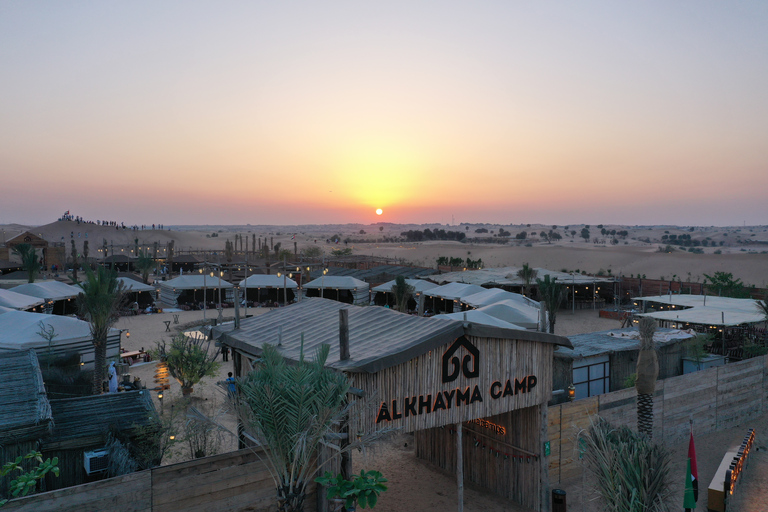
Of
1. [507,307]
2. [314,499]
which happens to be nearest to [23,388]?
[314,499]

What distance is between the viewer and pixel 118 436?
28.4ft

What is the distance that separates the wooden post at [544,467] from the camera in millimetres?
10141

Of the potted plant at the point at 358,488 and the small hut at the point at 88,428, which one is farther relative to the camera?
the small hut at the point at 88,428

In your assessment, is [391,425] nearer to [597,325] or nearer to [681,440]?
[681,440]

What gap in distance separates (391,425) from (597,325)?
80.2ft

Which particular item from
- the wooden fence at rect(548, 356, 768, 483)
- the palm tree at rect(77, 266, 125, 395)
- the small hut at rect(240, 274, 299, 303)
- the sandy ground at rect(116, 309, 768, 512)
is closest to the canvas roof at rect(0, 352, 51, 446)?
the sandy ground at rect(116, 309, 768, 512)

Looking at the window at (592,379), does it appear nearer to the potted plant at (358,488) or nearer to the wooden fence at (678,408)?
the wooden fence at (678,408)

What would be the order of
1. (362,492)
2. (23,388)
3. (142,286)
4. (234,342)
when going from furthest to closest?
(142,286), (234,342), (23,388), (362,492)

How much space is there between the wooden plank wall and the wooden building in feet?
0.07

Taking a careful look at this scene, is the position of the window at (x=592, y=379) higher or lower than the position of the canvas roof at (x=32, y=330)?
lower

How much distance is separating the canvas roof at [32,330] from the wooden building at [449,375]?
8.71m

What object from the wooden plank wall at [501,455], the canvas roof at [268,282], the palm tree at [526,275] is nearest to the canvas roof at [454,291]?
the palm tree at [526,275]

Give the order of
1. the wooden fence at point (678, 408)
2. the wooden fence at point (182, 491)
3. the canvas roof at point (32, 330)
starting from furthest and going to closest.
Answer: the canvas roof at point (32, 330) < the wooden fence at point (678, 408) < the wooden fence at point (182, 491)

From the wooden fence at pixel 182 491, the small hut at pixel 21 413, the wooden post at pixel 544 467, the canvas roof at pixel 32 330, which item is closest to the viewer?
the wooden fence at pixel 182 491
